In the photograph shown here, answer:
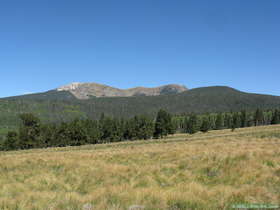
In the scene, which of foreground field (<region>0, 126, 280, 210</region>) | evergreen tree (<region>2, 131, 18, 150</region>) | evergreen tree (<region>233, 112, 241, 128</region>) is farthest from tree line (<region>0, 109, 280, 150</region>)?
foreground field (<region>0, 126, 280, 210</region>)

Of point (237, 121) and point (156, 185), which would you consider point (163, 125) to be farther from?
point (156, 185)

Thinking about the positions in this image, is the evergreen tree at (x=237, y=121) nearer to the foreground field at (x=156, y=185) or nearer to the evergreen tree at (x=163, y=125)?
the evergreen tree at (x=163, y=125)

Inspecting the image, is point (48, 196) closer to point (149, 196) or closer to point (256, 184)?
point (149, 196)

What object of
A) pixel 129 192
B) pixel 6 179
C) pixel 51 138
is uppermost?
pixel 129 192

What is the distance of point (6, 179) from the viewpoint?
11.6m

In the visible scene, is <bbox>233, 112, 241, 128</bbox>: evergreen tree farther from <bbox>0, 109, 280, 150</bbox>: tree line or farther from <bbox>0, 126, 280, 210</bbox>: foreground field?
<bbox>0, 126, 280, 210</bbox>: foreground field

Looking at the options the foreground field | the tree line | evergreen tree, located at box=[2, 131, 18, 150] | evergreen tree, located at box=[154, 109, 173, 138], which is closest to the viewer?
the foreground field

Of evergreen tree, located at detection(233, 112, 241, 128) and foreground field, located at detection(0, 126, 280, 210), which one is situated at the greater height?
foreground field, located at detection(0, 126, 280, 210)

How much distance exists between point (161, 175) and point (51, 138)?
7266 cm

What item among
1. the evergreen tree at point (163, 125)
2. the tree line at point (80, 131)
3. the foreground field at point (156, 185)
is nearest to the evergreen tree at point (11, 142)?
the tree line at point (80, 131)

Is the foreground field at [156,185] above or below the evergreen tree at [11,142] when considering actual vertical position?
above

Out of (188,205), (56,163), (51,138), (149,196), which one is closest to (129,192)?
(149,196)

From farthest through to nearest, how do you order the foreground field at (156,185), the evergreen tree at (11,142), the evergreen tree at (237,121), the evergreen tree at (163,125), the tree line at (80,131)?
the evergreen tree at (237,121)
the evergreen tree at (163,125)
the evergreen tree at (11,142)
the tree line at (80,131)
the foreground field at (156,185)

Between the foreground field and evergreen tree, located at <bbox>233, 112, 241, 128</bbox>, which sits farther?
evergreen tree, located at <bbox>233, 112, 241, 128</bbox>
